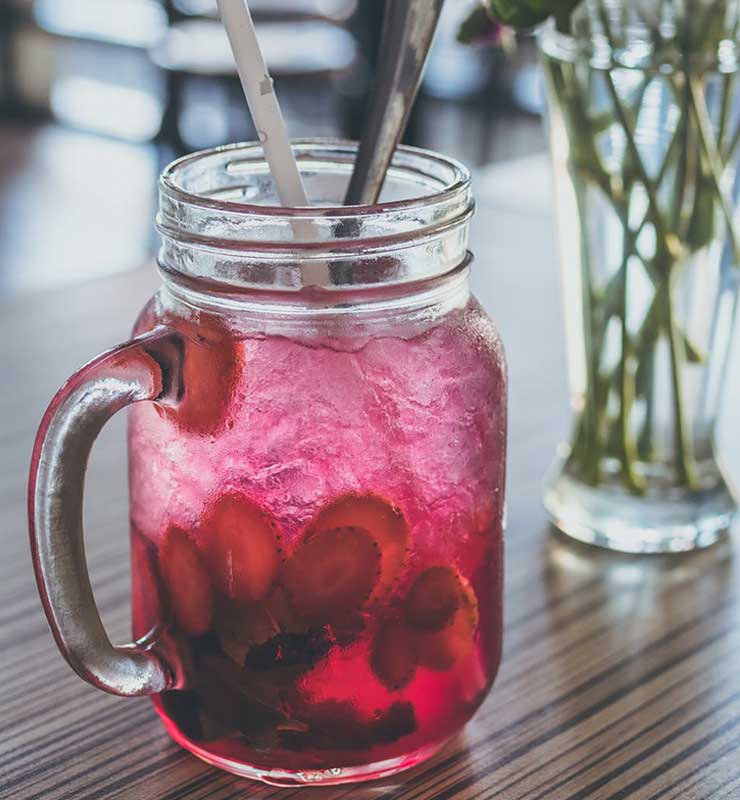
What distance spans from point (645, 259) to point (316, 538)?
0.27 metres

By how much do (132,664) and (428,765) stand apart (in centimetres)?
11

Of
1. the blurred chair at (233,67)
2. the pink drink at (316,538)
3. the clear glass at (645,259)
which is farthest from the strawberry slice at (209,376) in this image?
the blurred chair at (233,67)

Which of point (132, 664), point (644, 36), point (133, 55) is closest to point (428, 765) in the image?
point (132, 664)

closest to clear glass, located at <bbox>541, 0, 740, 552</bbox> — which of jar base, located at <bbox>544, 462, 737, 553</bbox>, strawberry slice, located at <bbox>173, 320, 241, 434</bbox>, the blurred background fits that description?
jar base, located at <bbox>544, 462, 737, 553</bbox>

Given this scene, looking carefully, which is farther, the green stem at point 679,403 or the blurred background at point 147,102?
the blurred background at point 147,102

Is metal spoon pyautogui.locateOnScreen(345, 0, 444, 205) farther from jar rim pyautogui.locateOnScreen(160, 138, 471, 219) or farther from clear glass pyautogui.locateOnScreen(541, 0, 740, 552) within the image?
clear glass pyautogui.locateOnScreen(541, 0, 740, 552)

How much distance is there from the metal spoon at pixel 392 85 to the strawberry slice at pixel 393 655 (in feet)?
0.48

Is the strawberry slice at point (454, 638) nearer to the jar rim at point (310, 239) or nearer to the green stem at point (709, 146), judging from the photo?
the jar rim at point (310, 239)

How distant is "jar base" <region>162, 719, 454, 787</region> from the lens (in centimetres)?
→ 44

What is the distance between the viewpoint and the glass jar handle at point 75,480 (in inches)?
16.1

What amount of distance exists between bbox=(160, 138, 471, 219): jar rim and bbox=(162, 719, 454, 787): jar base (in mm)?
184

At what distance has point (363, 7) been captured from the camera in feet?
10.7

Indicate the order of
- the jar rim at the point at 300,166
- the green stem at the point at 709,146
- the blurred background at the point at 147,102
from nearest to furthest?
the jar rim at the point at 300,166 < the green stem at the point at 709,146 < the blurred background at the point at 147,102

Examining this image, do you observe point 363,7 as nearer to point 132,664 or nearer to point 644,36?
point 644,36
